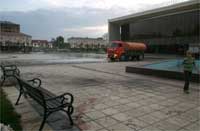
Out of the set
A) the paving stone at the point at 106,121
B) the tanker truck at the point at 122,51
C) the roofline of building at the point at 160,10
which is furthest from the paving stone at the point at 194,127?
the roofline of building at the point at 160,10

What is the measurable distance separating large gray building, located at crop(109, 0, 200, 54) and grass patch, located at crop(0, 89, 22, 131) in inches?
1346

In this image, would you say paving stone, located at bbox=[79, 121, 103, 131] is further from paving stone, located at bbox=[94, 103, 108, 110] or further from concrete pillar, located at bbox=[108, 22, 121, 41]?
concrete pillar, located at bbox=[108, 22, 121, 41]

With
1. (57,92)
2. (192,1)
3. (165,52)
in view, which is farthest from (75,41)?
(57,92)

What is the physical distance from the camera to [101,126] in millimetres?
3961

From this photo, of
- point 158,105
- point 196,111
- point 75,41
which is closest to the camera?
point 196,111

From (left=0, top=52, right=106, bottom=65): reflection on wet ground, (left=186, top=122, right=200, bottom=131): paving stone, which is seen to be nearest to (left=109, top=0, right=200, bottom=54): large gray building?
(left=0, top=52, right=106, bottom=65): reflection on wet ground

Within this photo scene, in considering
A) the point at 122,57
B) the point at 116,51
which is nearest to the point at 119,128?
the point at 116,51

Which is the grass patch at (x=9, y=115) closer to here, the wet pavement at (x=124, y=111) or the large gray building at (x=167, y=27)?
the wet pavement at (x=124, y=111)

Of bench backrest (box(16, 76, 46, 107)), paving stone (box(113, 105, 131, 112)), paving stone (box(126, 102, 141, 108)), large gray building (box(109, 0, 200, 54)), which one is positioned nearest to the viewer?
bench backrest (box(16, 76, 46, 107))

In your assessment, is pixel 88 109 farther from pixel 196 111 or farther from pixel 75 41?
pixel 75 41

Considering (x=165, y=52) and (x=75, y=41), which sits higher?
(x=75, y=41)

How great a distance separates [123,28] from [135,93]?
48.5 m

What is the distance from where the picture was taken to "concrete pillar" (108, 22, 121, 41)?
5312cm

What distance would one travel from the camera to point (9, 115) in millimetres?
4500
